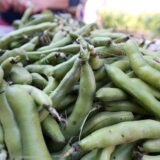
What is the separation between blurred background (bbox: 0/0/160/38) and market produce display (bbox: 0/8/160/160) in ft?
4.94

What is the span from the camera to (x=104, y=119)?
0.85 meters

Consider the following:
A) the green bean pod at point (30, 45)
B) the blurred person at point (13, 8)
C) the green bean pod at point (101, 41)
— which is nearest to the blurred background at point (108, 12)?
the blurred person at point (13, 8)

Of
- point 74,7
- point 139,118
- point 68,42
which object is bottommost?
point 74,7

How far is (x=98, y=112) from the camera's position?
0.89m

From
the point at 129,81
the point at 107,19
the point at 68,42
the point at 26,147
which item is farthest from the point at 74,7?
the point at 26,147

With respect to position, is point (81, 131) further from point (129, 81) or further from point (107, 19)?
point (107, 19)

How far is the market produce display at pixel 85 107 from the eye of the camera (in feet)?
2.54

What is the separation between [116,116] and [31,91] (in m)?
0.23

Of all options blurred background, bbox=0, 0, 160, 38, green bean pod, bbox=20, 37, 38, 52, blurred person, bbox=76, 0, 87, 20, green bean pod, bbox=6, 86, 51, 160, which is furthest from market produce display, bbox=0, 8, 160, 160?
blurred person, bbox=76, 0, 87, 20

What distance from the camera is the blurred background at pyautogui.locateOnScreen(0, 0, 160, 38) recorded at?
2668 mm

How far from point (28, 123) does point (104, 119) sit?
194 mm

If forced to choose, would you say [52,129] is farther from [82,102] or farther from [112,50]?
[112,50]

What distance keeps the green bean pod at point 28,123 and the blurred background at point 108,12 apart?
1650 millimetres

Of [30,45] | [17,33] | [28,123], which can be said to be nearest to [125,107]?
[28,123]
